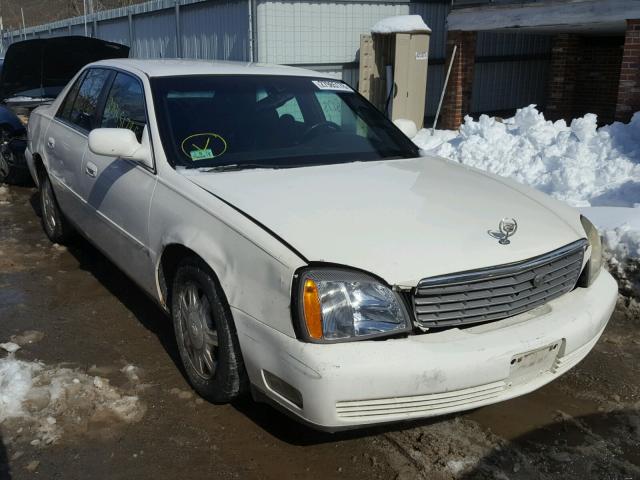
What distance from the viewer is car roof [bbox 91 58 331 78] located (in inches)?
159

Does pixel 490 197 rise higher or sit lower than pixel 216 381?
higher

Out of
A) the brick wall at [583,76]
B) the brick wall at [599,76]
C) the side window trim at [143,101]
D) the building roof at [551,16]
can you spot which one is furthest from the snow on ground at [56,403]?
the brick wall at [599,76]

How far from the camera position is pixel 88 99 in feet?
16.1

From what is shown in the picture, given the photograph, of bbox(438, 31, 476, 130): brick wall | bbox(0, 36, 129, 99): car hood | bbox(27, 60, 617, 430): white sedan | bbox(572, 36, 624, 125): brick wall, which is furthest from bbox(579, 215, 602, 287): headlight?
bbox(572, 36, 624, 125): brick wall

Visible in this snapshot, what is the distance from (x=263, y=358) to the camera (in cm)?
267

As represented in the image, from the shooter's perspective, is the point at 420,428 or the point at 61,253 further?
the point at 61,253

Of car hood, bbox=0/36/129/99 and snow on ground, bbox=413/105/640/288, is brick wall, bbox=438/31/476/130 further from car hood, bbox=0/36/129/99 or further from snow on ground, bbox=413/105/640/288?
car hood, bbox=0/36/129/99

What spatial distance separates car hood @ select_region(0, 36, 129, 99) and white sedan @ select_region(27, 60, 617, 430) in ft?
14.9

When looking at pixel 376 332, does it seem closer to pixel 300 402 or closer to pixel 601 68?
pixel 300 402

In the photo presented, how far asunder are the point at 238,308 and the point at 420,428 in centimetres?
110

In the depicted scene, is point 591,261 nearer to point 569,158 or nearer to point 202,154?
point 202,154

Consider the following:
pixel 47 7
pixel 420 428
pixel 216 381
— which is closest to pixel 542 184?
pixel 420 428

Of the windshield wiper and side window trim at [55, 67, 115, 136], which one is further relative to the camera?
side window trim at [55, 67, 115, 136]

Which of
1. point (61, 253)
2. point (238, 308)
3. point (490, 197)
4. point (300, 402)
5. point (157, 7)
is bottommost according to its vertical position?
point (61, 253)
